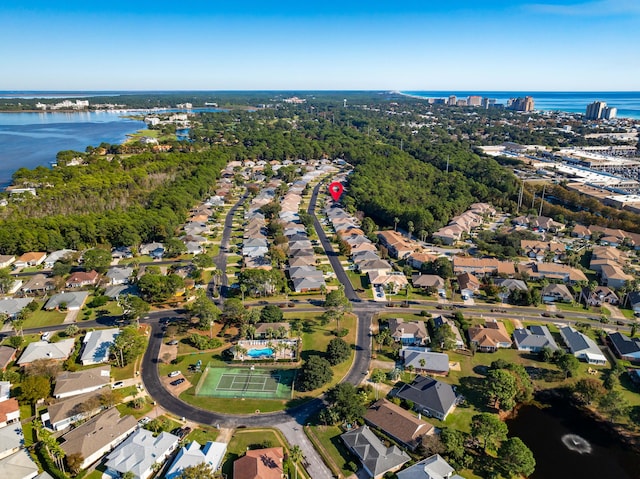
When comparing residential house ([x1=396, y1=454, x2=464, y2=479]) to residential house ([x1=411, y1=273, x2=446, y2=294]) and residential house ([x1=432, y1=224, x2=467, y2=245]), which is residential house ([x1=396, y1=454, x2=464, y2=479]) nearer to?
residential house ([x1=411, y1=273, x2=446, y2=294])

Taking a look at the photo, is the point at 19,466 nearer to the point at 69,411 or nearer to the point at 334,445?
the point at 69,411

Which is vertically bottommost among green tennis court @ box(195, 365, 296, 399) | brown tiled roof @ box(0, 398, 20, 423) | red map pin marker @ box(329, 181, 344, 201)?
green tennis court @ box(195, 365, 296, 399)

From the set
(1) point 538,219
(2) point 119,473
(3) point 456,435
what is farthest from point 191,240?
(1) point 538,219

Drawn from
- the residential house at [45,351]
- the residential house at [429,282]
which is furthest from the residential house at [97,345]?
the residential house at [429,282]

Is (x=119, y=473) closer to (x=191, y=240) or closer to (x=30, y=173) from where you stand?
(x=191, y=240)

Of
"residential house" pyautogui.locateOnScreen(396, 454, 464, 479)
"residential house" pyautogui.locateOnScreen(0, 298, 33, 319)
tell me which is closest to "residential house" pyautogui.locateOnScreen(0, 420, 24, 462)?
"residential house" pyautogui.locateOnScreen(0, 298, 33, 319)

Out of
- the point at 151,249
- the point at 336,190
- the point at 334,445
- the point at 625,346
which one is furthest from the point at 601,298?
the point at 151,249
